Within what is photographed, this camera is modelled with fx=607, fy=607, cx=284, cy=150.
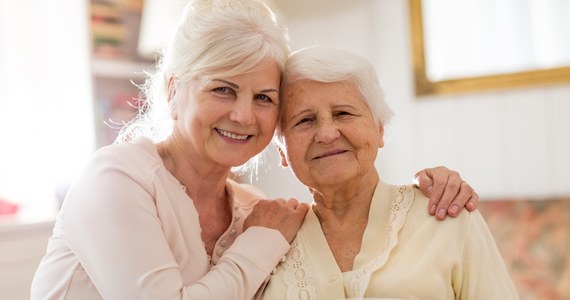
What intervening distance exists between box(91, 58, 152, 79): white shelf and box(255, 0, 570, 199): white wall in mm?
962

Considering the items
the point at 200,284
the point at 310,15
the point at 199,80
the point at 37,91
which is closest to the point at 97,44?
the point at 37,91

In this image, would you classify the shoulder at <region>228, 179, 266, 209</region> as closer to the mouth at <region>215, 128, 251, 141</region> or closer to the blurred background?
the mouth at <region>215, 128, 251, 141</region>

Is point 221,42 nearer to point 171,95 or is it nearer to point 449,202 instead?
point 171,95

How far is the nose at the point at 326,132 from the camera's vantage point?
150 cm

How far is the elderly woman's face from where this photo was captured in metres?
1.53

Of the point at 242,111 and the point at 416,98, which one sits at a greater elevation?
the point at 416,98

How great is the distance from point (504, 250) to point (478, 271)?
146 centimetres

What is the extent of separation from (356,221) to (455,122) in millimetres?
1863

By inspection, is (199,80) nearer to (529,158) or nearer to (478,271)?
(478,271)

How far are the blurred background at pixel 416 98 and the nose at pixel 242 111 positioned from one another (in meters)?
1.52

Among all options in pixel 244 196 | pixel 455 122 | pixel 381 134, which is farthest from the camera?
pixel 455 122

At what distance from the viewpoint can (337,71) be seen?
1521 millimetres

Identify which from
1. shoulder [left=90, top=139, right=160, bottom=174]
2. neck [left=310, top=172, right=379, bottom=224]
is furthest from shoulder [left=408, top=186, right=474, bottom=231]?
shoulder [left=90, top=139, right=160, bottom=174]

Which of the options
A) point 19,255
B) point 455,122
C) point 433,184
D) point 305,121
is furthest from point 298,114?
point 455,122
